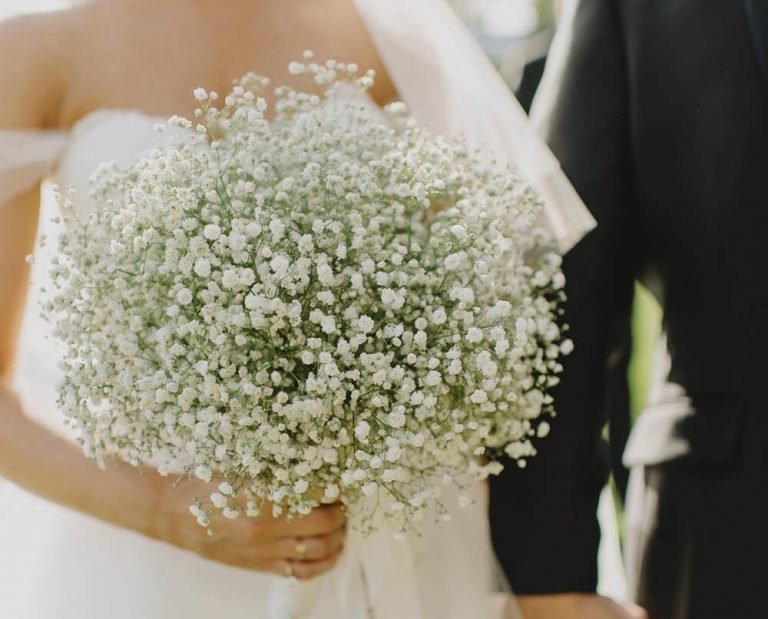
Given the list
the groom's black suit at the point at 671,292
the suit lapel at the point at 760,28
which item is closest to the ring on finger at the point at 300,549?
the groom's black suit at the point at 671,292

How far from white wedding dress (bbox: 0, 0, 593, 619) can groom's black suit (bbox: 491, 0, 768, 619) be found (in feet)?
0.62

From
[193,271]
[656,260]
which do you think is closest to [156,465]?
[193,271]

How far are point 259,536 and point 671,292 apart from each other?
0.91m

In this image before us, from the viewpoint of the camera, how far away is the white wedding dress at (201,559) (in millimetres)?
2035

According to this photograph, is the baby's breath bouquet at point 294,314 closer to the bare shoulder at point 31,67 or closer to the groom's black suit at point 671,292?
the groom's black suit at point 671,292

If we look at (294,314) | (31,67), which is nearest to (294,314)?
(294,314)

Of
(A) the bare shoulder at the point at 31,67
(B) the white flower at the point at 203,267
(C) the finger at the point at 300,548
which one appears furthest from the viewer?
(A) the bare shoulder at the point at 31,67

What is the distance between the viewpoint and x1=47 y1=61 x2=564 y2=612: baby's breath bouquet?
1.51 metres

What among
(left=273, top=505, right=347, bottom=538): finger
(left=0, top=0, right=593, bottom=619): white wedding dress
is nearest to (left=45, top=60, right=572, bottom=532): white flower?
(left=273, top=505, right=347, bottom=538): finger

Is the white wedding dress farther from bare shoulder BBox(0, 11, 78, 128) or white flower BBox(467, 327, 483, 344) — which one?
white flower BBox(467, 327, 483, 344)

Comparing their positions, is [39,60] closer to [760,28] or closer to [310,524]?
[310,524]

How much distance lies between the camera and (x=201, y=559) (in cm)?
209

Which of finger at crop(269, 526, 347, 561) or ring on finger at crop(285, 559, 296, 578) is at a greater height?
finger at crop(269, 526, 347, 561)

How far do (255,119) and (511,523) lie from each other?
92cm
